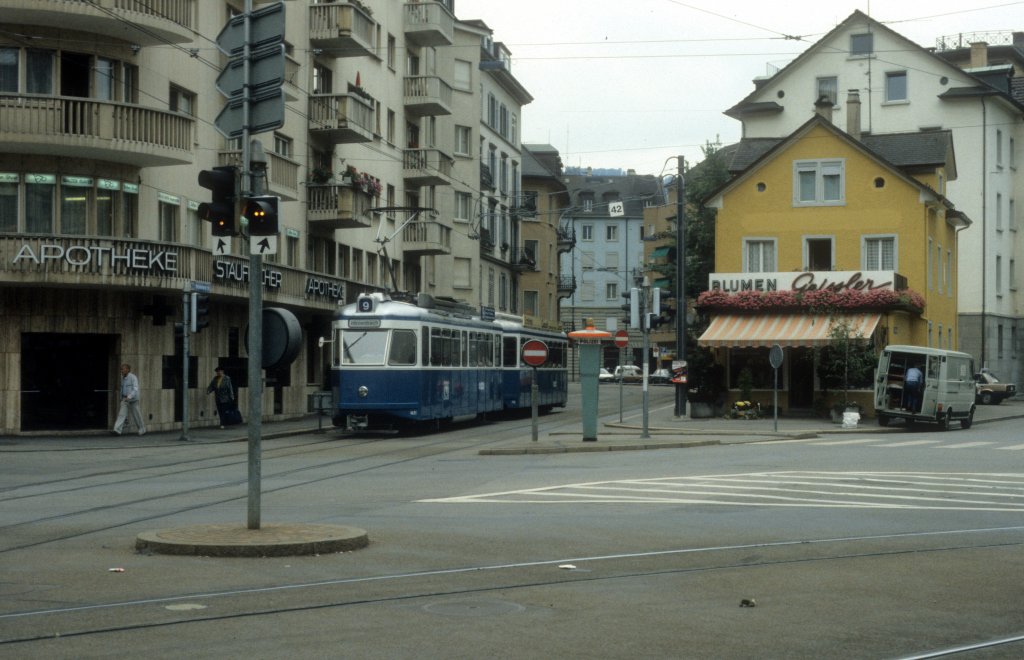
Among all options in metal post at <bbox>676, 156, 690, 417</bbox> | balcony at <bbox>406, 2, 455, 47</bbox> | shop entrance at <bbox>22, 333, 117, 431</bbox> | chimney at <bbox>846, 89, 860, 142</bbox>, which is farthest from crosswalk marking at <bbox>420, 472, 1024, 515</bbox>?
balcony at <bbox>406, 2, 455, 47</bbox>

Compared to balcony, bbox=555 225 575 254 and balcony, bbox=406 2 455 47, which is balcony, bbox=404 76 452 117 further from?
Answer: balcony, bbox=555 225 575 254

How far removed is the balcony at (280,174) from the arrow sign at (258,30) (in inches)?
1067

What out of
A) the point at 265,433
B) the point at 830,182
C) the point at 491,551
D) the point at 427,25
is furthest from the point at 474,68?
the point at 491,551

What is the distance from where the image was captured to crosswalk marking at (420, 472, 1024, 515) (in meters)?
18.0

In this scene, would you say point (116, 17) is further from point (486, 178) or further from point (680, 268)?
point (486, 178)

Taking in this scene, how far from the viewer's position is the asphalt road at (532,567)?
27.3ft

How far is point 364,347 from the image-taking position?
34250 millimetres

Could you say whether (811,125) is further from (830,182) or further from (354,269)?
(354,269)

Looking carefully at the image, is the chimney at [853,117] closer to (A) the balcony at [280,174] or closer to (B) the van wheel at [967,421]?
(B) the van wheel at [967,421]

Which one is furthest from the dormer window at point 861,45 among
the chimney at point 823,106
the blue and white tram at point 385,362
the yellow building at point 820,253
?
the blue and white tram at point 385,362

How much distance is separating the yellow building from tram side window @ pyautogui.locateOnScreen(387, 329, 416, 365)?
47.1ft

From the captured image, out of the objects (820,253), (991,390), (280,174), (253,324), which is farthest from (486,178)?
(253,324)

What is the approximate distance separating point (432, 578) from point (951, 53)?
68.5 metres

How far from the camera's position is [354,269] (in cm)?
5219
